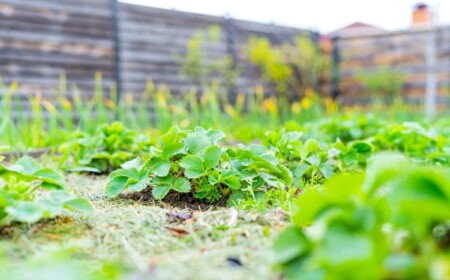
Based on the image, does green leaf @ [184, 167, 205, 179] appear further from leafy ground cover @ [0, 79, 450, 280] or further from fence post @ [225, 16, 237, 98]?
fence post @ [225, 16, 237, 98]

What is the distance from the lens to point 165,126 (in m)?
3.95

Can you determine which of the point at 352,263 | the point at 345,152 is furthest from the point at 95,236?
the point at 345,152

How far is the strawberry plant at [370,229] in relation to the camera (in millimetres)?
623

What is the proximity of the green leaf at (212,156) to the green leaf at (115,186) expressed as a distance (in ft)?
0.87

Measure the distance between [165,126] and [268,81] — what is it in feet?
15.8

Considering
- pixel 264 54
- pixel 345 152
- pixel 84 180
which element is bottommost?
pixel 84 180

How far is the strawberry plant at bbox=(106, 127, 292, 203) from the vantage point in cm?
139

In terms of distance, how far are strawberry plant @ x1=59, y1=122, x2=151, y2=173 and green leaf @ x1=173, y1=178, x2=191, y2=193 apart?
2.87 ft

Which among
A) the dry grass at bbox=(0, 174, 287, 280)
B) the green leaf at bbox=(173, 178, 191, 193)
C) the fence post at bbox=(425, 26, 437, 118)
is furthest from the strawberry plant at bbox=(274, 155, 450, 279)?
the fence post at bbox=(425, 26, 437, 118)

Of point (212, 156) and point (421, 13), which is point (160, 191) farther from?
point (421, 13)

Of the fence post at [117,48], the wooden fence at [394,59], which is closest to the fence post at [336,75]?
the wooden fence at [394,59]

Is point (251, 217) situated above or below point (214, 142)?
below

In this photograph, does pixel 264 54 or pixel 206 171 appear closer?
pixel 206 171

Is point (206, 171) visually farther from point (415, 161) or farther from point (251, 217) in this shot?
point (415, 161)
